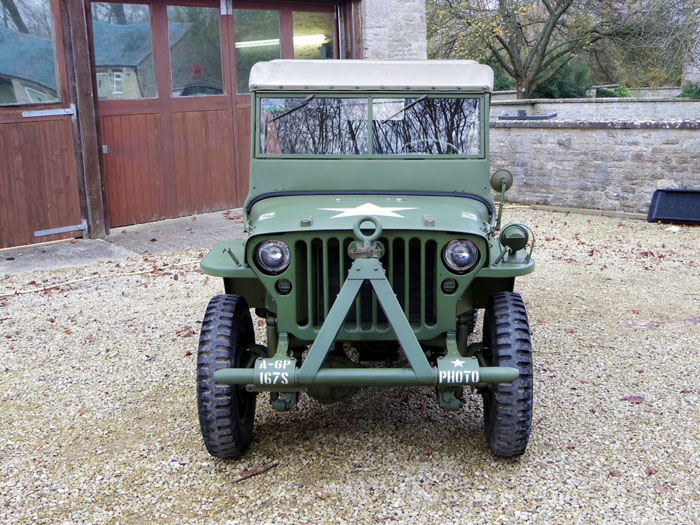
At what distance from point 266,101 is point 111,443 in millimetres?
2305

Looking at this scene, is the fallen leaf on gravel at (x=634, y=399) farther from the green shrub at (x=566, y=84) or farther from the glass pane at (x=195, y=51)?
the green shrub at (x=566, y=84)

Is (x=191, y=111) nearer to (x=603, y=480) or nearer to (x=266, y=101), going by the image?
(x=266, y=101)

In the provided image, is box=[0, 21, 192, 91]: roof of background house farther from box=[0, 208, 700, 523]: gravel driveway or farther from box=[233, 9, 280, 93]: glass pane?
box=[0, 208, 700, 523]: gravel driveway

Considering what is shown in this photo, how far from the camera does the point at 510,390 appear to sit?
3.91 meters

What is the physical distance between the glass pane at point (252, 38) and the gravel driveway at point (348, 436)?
5.26 meters

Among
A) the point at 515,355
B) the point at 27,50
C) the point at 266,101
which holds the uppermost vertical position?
the point at 27,50

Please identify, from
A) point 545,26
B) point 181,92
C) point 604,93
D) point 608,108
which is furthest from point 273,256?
point 604,93

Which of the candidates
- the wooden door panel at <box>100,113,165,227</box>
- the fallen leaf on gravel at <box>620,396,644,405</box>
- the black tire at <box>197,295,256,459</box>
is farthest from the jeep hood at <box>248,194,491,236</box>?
the wooden door panel at <box>100,113,165,227</box>

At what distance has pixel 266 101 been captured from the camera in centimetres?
499

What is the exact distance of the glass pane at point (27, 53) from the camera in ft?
29.6

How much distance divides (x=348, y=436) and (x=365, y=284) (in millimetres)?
1073

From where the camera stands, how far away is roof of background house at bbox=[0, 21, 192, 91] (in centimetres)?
906

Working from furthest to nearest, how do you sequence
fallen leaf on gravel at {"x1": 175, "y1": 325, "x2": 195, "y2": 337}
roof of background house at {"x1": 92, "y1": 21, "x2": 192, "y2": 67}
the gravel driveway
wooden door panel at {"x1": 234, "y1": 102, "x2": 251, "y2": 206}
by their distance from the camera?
wooden door panel at {"x1": 234, "y1": 102, "x2": 251, "y2": 206}
roof of background house at {"x1": 92, "y1": 21, "x2": 192, "y2": 67}
fallen leaf on gravel at {"x1": 175, "y1": 325, "x2": 195, "y2": 337}
the gravel driveway

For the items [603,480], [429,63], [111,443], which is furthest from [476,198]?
[111,443]
